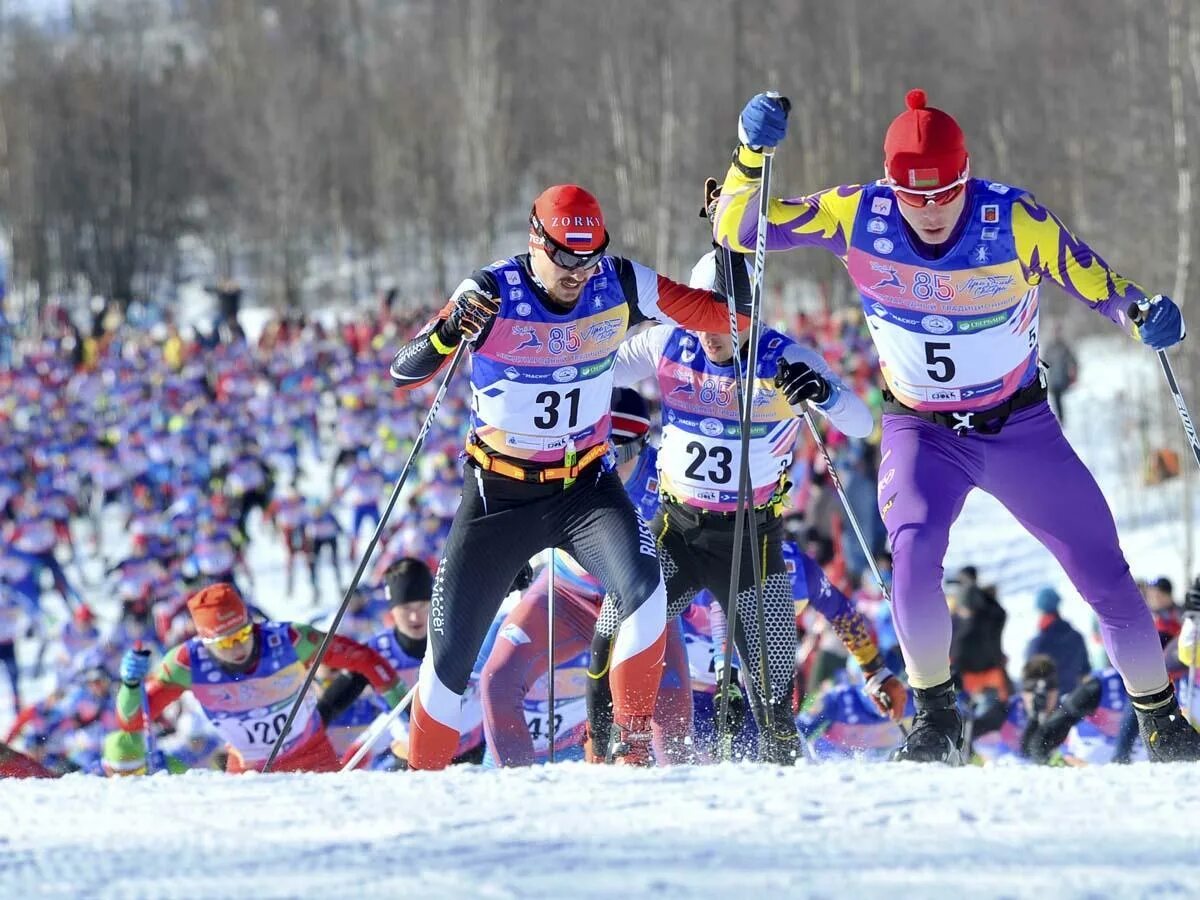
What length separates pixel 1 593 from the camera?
14.4 meters

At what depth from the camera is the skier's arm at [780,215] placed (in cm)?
480

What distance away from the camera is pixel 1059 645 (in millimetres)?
9789

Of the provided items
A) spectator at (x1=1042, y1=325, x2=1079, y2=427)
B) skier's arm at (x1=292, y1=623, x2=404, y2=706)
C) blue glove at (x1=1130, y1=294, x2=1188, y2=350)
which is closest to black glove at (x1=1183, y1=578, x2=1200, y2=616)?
blue glove at (x1=1130, y1=294, x2=1188, y2=350)

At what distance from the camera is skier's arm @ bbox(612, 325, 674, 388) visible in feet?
20.5

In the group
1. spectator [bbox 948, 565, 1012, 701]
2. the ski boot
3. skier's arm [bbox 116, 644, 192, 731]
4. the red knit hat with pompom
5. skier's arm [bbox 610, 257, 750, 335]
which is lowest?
spectator [bbox 948, 565, 1012, 701]

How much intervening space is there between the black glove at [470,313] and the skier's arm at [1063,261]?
1.57 meters

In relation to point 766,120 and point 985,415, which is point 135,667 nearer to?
point 766,120

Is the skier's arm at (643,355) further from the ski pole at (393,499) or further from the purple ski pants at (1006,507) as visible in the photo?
the purple ski pants at (1006,507)

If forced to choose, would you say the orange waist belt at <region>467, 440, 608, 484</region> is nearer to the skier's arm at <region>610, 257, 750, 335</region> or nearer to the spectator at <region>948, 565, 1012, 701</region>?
the skier's arm at <region>610, 257, 750, 335</region>

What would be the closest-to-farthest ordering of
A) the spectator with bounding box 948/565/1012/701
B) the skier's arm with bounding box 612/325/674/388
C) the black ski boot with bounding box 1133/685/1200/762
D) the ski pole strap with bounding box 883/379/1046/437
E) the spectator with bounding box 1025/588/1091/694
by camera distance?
the ski pole strap with bounding box 883/379/1046/437
the black ski boot with bounding box 1133/685/1200/762
the skier's arm with bounding box 612/325/674/388
the spectator with bounding box 1025/588/1091/694
the spectator with bounding box 948/565/1012/701

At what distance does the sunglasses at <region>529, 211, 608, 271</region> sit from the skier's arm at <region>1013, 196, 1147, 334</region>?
4.14ft

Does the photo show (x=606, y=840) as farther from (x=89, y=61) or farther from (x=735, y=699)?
(x=89, y=61)

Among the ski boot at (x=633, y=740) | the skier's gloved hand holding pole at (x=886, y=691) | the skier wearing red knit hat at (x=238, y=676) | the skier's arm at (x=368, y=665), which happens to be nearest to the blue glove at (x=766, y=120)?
the ski boot at (x=633, y=740)

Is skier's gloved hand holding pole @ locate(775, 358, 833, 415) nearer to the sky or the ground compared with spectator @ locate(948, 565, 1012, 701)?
nearer to the sky
